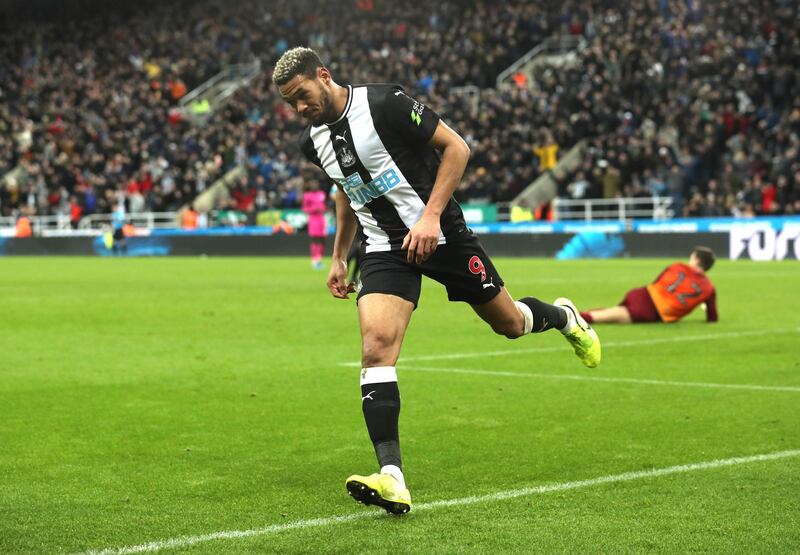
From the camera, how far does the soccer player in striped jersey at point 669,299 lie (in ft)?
45.3

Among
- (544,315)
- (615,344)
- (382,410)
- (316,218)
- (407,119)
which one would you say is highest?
(407,119)

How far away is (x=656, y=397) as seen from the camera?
862cm

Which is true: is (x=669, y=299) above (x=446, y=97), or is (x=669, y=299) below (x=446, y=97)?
below

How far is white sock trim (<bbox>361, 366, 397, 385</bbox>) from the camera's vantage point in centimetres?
539

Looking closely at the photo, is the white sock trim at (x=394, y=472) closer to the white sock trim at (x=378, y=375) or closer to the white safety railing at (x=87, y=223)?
the white sock trim at (x=378, y=375)

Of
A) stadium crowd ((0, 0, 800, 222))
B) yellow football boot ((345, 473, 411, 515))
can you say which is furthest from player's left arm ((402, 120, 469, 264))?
stadium crowd ((0, 0, 800, 222))

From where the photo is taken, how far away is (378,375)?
17.7 ft

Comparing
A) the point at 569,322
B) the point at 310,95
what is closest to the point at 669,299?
the point at 569,322

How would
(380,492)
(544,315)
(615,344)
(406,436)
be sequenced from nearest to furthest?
(380,492) < (544,315) < (406,436) < (615,344)

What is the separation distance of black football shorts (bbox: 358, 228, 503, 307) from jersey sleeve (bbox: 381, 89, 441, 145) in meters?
0.53

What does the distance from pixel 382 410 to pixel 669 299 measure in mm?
9254

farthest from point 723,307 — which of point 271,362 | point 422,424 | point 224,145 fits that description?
point 224,145

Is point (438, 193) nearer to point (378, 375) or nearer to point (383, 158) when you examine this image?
point (383, 158)

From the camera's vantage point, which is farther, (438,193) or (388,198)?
(388,198)
